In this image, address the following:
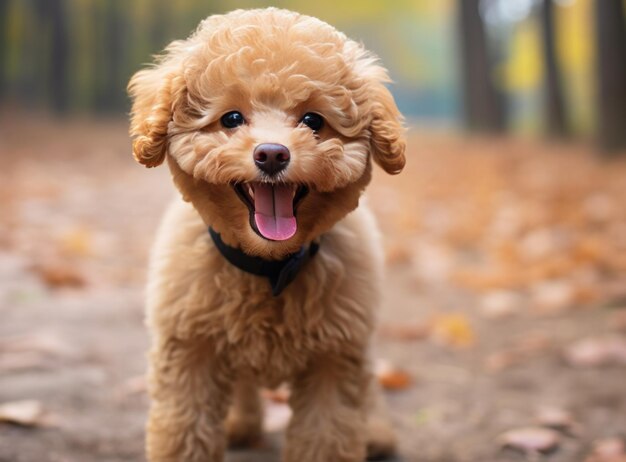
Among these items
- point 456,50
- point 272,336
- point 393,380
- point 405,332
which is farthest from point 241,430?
point 456,50

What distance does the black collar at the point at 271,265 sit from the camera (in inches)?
104

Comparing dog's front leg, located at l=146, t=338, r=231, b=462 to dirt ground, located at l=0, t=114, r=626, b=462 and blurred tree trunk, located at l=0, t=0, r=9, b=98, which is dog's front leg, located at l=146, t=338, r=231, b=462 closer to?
dirt ground, located at l=0, t=114, r=626, b=462

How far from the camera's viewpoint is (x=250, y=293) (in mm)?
2695

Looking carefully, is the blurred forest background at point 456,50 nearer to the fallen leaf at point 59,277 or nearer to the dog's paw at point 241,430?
the fallen leaf at point 59,277

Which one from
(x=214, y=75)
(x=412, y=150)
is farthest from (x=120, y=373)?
(x=412, y=150)

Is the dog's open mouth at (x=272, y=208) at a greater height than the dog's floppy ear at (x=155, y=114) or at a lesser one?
lesser

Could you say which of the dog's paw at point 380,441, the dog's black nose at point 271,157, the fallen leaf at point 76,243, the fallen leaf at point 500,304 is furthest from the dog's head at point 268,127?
the fallen leaf at point 76,243

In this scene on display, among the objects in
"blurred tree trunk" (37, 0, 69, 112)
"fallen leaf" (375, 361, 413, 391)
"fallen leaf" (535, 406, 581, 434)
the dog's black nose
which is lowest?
"fallen leaf" (535, 406, 581, 434)

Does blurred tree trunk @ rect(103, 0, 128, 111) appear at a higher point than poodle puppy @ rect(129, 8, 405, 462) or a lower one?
higher

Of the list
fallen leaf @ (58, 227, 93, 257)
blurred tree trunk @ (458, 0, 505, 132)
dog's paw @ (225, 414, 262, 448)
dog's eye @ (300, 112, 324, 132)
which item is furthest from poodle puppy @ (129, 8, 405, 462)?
blurred tree trunk @ (458, 0, 505, 132)

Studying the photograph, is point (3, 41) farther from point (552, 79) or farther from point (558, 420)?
point (558, 420)

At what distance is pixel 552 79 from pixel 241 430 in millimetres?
15117

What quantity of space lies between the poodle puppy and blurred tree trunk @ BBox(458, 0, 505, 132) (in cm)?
1663

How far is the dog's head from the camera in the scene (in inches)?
90.9
